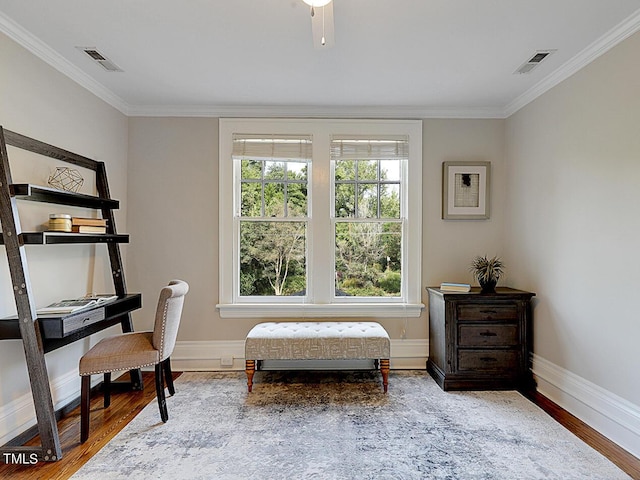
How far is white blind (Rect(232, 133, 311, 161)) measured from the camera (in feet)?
12.6

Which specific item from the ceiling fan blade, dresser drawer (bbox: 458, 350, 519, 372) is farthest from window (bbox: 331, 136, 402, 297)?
the ceiling fan blade

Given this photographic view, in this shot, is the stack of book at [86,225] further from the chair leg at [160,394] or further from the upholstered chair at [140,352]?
the chair leg at [160,394]

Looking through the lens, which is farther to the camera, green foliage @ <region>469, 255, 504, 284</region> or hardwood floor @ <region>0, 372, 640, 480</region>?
green foliage @ <region>469, 255, 504, 284</region>

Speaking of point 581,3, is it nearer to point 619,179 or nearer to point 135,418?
point 619,179

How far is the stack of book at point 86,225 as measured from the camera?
272cm

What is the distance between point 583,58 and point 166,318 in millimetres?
3509

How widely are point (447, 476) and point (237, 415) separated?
1517mm

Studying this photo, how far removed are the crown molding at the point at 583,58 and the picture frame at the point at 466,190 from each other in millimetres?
676

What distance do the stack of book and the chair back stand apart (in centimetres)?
73

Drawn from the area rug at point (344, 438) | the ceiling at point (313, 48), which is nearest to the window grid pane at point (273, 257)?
the area rug at point (344, 438)

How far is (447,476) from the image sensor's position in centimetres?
207

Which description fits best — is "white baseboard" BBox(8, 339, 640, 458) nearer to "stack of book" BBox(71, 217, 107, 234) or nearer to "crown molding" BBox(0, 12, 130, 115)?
"stack of book" BBox(71, 217, 107, 234)
